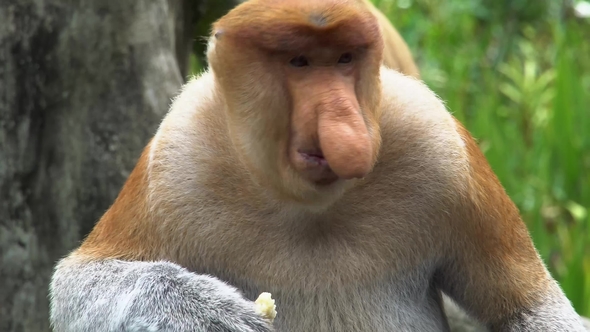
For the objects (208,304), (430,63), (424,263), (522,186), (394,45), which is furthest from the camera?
(430,63)

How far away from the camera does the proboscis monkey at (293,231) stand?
2.31 meters

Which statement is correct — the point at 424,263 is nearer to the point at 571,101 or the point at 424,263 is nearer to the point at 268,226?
the point at 268,226

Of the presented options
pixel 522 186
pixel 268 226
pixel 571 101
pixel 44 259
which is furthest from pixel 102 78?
pixel 571 101

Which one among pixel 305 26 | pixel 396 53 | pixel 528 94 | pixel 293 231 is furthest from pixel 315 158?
pixel 528 94

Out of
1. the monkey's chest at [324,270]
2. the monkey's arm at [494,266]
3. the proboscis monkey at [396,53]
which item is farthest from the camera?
the proboscis monkey at [396,53]

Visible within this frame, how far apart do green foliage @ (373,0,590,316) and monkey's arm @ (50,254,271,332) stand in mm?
2367

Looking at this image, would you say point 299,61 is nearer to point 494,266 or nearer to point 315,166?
point 315,166

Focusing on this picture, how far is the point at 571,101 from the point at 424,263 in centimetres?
329

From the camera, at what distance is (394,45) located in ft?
15.8

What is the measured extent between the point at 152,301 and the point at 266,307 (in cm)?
32

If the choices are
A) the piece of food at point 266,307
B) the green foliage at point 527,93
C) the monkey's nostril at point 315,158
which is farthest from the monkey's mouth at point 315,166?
the green foliage at point 527,93

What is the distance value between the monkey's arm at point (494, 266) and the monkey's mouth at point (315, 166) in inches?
23.3

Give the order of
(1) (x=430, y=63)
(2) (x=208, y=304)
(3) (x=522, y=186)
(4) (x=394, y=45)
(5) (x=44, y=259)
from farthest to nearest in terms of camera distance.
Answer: (1) (x=430, y=63), (3) (x=522, y=186), (4) (x=394, y=45), (5) (x=44, y=259), (2) (x=208, y=304)

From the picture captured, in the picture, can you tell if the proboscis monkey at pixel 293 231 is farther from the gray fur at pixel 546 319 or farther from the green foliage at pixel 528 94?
the green foliage at pixel 528 94
